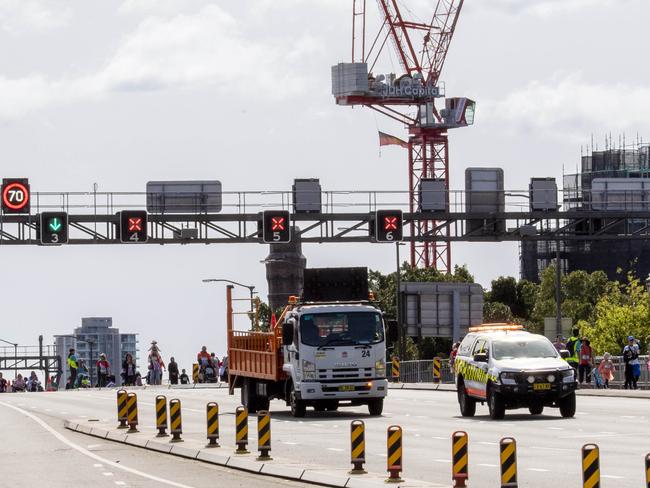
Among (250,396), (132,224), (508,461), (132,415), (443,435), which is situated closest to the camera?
(508,461)

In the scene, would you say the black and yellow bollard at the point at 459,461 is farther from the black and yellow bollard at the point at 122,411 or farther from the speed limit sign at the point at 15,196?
the speed limit sign at the point at 15,196

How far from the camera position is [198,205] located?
67.2 meters

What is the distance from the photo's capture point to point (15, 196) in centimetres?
6250

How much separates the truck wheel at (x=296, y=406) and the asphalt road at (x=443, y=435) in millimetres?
243

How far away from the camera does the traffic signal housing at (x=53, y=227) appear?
60.5 m

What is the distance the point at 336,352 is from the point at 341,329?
1.89 feet

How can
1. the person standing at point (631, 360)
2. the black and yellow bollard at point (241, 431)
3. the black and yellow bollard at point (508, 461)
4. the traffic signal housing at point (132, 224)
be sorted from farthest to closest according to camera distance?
the traffic signal housing at point (132, 224), the person standing at point (631, 360), the black and yellow bollard at point (241, 431), the black and yellow bollard at point (508, 461)

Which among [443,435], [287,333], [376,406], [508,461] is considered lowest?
[443,435]

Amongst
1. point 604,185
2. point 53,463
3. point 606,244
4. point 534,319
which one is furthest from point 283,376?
point 606,244

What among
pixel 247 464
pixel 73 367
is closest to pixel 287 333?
pixel 247 464

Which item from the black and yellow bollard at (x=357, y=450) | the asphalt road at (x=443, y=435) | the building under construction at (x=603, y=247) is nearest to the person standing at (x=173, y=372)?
the asphalt road at (x=443, y=435)

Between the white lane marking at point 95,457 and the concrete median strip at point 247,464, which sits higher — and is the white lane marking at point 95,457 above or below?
below

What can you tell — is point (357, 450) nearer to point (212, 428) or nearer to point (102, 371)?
point (212, 428)

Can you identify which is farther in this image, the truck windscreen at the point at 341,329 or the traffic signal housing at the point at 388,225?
the traffic signal housing at the point at 388,225
